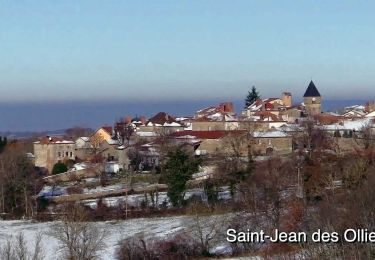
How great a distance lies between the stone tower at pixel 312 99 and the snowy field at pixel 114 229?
36357mm

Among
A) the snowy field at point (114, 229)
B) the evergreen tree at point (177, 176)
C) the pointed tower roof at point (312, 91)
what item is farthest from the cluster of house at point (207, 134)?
the snowy field at point (114, 229)

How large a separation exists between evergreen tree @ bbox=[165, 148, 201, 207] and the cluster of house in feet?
34.6

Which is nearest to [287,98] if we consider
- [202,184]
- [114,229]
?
[202,184]

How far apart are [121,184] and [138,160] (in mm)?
5525

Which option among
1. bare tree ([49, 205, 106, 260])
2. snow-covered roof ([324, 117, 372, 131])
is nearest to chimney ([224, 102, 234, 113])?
snow-covered roof ([324, 117, 372, 131])

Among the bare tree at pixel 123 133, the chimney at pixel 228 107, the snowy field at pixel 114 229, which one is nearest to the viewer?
the snowy field at pixel 114 229

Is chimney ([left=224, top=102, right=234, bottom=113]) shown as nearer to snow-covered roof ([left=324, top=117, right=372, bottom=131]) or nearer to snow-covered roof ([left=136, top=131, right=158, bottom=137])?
snow-covered roof ([left=136, top=131, right=158, bottom=137])

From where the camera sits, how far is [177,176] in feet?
105

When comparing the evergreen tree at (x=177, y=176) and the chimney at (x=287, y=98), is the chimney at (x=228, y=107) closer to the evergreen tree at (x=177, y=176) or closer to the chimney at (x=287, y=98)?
the chimney at (x=287, y=98)

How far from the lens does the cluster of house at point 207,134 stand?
45.7m

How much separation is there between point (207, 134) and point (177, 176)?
53.6 ft

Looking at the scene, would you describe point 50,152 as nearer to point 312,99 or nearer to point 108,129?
point 108,129

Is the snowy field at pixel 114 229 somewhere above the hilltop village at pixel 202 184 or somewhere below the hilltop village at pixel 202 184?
below

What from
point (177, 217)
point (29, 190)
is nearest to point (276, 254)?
point (177, 217)
